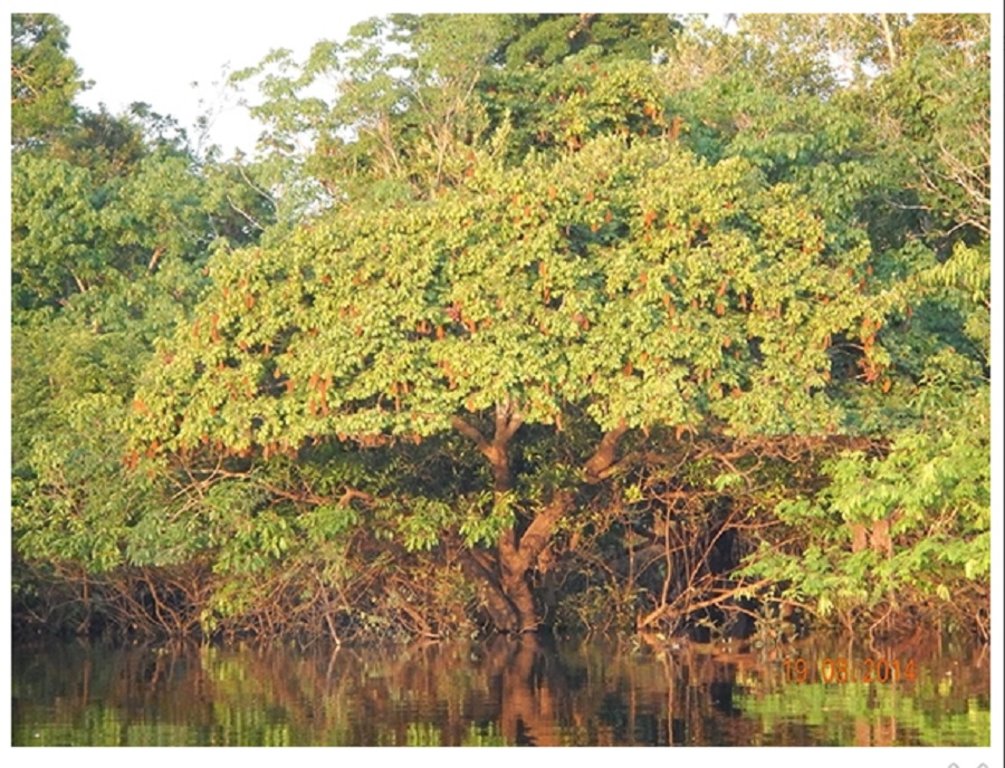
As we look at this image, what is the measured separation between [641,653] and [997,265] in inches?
206

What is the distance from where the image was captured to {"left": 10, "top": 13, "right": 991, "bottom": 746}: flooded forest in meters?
15.3

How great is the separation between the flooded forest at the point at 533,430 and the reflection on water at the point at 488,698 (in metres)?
0.06

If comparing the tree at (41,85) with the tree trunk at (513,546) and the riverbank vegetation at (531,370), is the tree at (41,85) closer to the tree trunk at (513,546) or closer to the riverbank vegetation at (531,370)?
the riverbank vegetation at (531,370)

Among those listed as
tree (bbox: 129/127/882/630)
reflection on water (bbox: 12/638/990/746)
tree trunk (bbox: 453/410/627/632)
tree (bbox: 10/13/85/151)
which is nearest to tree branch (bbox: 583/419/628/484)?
tree trunk (bbox: 453/410/627/632)

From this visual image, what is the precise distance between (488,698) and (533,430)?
4299 mm

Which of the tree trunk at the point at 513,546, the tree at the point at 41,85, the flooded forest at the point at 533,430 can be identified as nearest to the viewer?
the flooded forest at the point at 533,430

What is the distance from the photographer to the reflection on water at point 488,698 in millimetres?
12695

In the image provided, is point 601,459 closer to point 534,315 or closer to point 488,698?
point 534,315

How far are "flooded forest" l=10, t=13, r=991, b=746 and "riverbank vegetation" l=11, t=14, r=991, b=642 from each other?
0.04 m

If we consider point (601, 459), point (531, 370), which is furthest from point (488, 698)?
point (601, 459)

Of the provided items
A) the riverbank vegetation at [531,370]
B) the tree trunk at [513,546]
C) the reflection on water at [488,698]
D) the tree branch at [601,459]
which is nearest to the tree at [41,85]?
the riverbank vegetation at [531,370]

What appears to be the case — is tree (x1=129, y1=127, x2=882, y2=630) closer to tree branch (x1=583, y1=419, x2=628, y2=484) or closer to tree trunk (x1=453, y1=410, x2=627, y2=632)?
tree branch (x1=583, y1=419, x2=628, y2=484)

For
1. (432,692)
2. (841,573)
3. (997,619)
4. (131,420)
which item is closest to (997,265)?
(997,619)

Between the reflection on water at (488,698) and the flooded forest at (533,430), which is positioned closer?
the reflection on water at (488,698)
